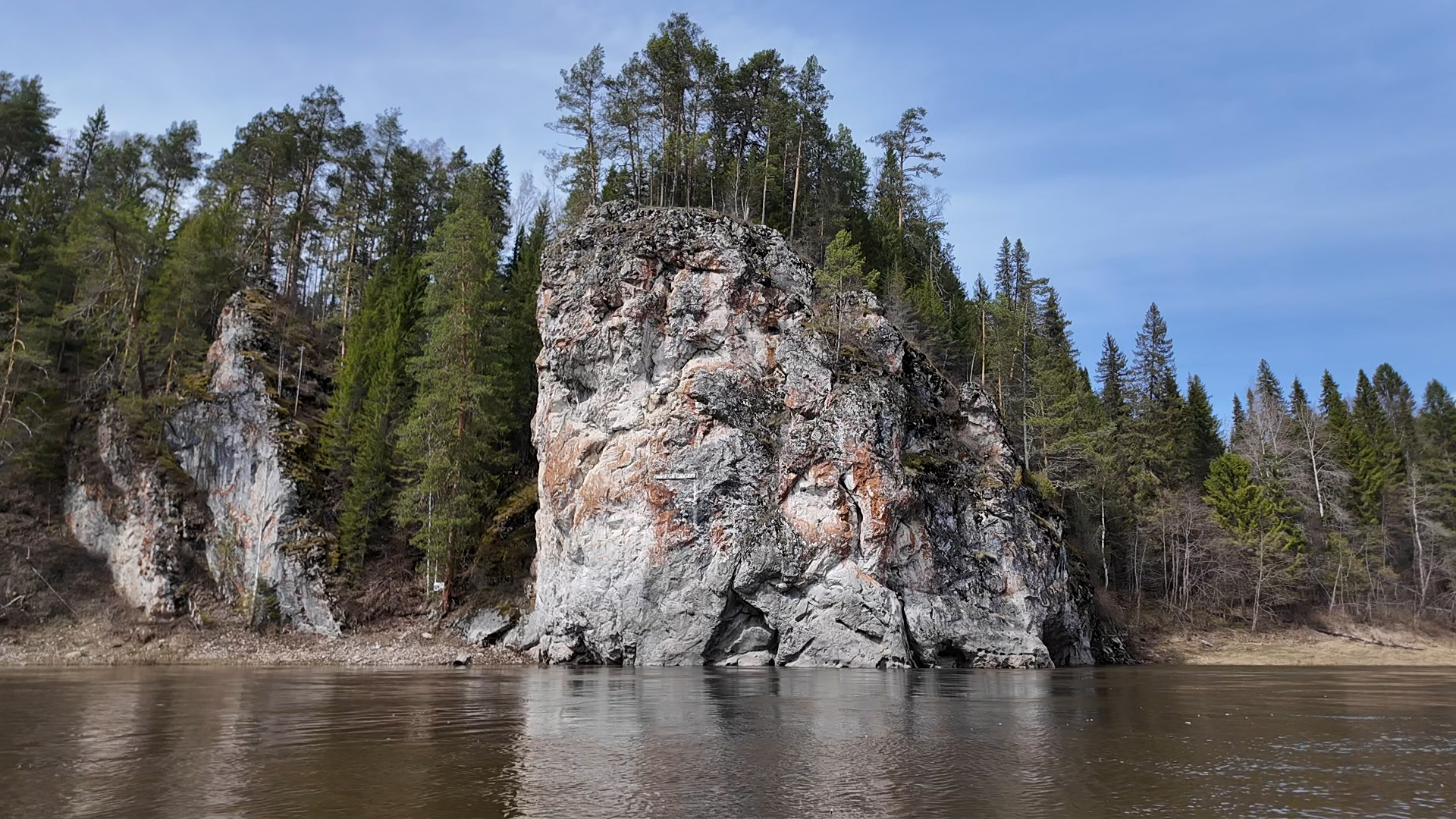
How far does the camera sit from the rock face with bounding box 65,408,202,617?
40625mm

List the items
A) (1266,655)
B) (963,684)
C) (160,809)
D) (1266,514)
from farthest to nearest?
(1266,514) < (1266,655) < (963,684) < (160,809)

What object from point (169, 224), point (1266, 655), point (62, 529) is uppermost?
point (169, 224)

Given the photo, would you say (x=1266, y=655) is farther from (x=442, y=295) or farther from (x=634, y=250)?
(x=442, y=295)

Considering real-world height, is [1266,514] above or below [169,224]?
below

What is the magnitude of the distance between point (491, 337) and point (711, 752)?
3675 centimetres

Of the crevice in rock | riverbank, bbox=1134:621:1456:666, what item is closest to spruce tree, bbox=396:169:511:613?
the crevice in rock

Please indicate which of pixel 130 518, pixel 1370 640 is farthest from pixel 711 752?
pixel 1370 640

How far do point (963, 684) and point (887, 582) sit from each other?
10261 millimetres

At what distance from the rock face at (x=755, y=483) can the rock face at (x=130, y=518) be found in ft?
60.0

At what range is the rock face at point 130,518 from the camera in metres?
40.6

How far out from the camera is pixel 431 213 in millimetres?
65875

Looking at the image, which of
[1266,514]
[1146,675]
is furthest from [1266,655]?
[1146,675]

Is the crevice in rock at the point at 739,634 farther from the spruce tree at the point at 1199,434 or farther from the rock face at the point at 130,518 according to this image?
the spruce tree at the point at 1199,434

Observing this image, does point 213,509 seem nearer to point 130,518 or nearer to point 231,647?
point 130,518
